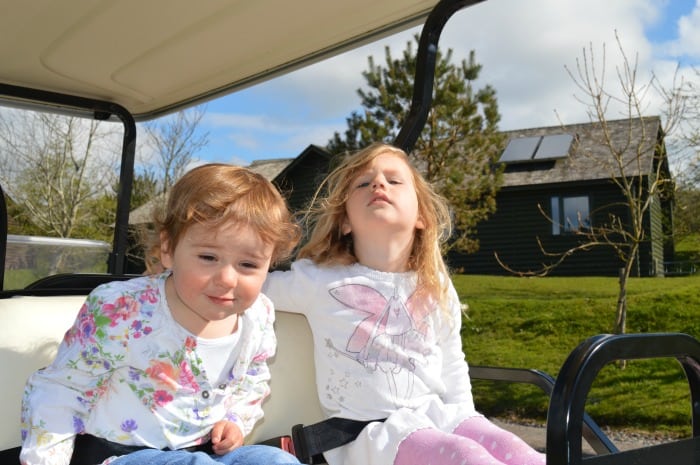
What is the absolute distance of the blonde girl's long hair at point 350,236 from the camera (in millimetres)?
2281

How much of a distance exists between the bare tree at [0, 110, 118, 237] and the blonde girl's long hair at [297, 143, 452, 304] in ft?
41.6

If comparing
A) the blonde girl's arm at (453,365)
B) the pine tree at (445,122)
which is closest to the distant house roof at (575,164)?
the pine tree at (445,122)

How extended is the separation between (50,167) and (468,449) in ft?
46.9

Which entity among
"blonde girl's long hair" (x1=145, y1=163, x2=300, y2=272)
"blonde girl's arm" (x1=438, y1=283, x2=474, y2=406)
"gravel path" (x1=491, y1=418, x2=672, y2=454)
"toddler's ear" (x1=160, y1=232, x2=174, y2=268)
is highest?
"blonde girl's long hair" (x1=145, y1=163, x2=300, y2=272)

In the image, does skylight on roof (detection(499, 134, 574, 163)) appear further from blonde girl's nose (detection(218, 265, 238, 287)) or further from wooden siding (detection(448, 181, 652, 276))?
blonde girl's nose (detection(218, 265, 238, 287))

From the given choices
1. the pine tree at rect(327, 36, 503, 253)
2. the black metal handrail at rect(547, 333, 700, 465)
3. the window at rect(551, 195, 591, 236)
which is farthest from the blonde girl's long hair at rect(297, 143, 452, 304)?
the window at rect(551, 195, 591, 236)

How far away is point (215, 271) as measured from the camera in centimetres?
156

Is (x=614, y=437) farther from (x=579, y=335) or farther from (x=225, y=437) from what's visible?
(x=225, y=437)

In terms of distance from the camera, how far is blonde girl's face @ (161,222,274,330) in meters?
1.55

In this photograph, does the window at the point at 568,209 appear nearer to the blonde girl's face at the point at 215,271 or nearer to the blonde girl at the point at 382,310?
the blonde girl at the point at 382,310

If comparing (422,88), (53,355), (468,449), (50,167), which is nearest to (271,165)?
(50,167)

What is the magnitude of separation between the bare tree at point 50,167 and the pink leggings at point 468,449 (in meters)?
13.3

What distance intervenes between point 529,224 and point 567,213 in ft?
3.04

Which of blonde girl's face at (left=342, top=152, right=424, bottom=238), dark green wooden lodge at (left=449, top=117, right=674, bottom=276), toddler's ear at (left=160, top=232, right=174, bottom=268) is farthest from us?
dark green wooden lodge at (left=449, top=117, right=674, bottom=276)
